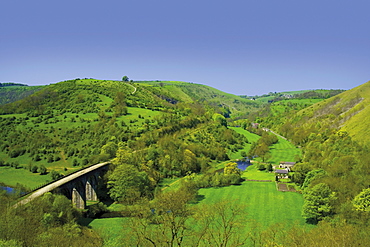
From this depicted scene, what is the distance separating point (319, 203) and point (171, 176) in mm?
48516

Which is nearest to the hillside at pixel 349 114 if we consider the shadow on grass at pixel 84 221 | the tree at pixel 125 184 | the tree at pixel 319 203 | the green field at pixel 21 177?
the tree at pixel 319 203

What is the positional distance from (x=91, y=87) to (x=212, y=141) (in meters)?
93.0

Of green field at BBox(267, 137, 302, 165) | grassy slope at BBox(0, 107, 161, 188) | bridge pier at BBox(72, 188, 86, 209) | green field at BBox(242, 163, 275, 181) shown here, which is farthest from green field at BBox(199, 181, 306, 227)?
grassy slope at BBox(0, 107, 161, 188)

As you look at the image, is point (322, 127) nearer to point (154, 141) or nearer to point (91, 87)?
point (154, 141)

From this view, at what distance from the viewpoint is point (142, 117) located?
409ft

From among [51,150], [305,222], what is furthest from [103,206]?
[51,150]

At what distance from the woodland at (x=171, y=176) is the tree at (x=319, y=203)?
19 cm

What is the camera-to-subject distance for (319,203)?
46.8 m

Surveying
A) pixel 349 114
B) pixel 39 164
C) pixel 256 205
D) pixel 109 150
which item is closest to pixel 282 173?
pixel 256 205

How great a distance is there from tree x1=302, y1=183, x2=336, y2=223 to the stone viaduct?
153 ft

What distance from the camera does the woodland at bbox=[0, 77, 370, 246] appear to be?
32.0 meters

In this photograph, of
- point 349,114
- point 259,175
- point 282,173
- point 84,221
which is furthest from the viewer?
point 349,114

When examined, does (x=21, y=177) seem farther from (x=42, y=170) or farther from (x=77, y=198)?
(x=77, y=198)

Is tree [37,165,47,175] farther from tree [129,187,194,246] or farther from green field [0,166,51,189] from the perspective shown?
tree [129,187,194,246]
